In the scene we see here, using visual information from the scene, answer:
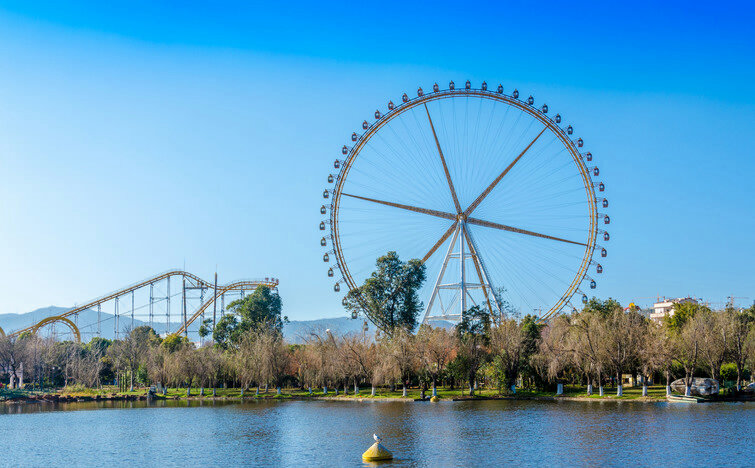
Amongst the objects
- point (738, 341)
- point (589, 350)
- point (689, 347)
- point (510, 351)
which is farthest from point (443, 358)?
point (738, 341)

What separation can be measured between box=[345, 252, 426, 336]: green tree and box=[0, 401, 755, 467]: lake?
68.9ft

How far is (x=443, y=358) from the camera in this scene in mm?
72500

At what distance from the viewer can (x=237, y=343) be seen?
321 ft

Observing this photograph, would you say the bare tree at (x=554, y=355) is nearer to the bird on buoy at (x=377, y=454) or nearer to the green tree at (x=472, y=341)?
the green tree at (x=472, y=341)

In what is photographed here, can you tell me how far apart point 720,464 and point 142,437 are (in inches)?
1339

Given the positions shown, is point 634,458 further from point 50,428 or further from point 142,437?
point 50,428

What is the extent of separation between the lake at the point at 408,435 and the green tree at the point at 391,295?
Result: 21.0 meters

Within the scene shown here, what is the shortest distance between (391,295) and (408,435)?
42.8 metres

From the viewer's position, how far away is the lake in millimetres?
35031

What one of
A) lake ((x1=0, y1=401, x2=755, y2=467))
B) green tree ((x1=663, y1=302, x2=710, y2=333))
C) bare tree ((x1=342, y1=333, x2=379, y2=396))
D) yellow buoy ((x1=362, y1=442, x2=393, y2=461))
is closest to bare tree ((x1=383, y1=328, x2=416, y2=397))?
bare tree ((x1=342, y1=333, x2=379, y2=396))

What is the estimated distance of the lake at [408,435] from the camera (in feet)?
115

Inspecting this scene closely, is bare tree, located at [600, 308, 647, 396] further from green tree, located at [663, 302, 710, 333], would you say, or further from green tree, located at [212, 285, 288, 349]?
green tree, located at [212, 285, 288, 349]

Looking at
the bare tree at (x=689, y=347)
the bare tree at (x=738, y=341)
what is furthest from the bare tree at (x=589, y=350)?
the bare tree at (x=738, y=341)

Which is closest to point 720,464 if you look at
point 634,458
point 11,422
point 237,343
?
point 634,458
